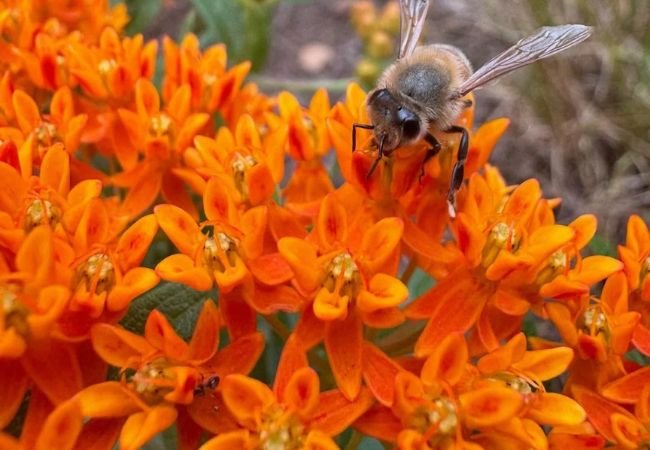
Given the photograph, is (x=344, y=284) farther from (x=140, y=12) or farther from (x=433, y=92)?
(x=140, y=12)

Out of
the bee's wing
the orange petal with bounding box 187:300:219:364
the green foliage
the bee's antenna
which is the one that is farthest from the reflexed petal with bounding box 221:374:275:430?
the green foliage

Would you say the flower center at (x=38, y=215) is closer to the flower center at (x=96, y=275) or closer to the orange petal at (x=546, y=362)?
the flower center at (x=96, y=275)

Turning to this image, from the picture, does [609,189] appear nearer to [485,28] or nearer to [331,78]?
[485,28]

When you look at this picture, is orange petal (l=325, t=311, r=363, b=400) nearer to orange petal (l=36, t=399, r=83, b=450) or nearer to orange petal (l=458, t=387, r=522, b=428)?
orange petal (l=458, t=387, r=522, b=428)

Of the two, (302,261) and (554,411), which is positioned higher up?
(302,261)

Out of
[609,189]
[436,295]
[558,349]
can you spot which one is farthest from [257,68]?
[558,349]

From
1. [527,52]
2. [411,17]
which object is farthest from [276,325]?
[411,17]
